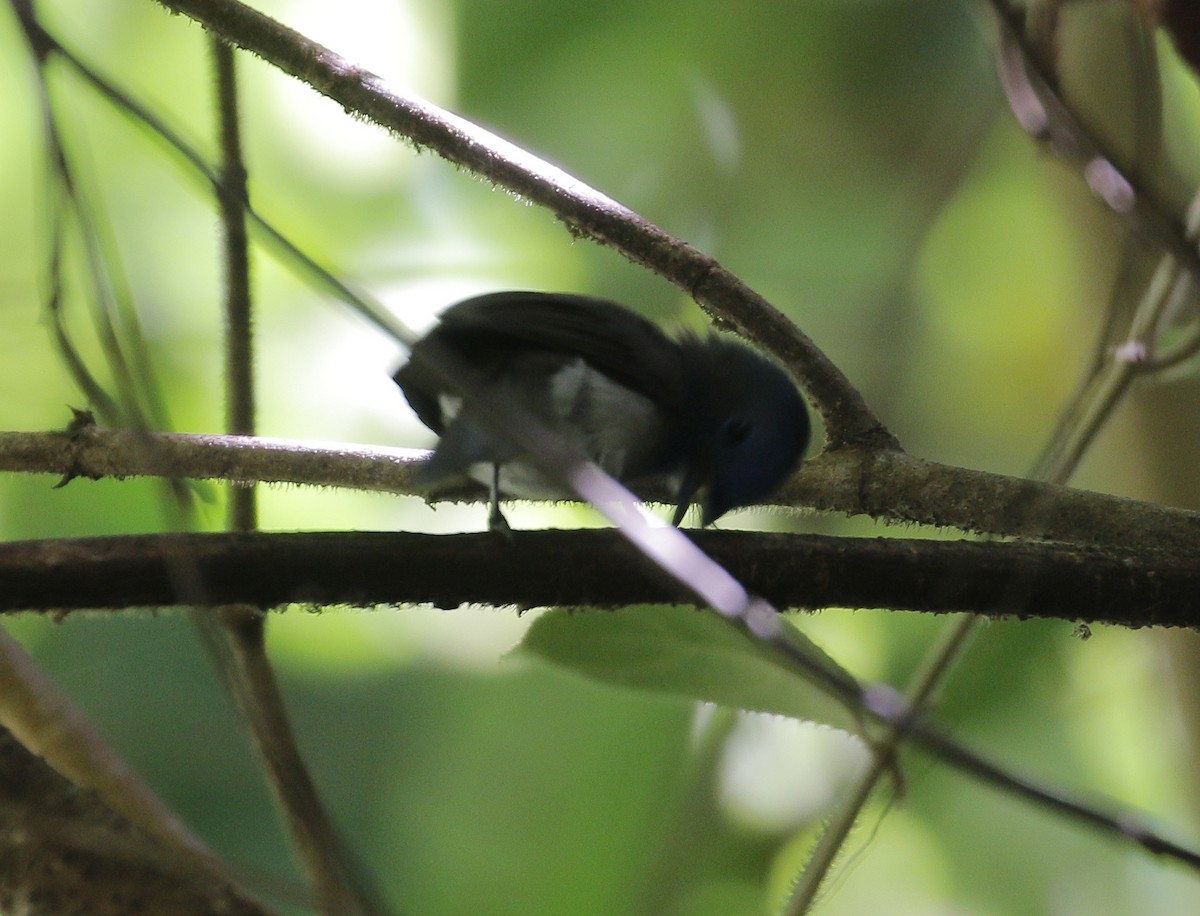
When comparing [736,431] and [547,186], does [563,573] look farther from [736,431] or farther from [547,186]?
[736,431]

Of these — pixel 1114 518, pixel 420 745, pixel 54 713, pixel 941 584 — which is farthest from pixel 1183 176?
pixel 54 713

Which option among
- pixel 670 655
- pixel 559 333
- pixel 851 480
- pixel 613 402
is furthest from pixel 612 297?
pixel 670 655

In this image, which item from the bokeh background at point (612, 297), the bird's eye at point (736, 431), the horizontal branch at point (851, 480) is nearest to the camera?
the horizontal branch at point (851, 480)

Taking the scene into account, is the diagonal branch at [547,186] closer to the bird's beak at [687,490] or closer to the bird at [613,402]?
the bird at [613,402]

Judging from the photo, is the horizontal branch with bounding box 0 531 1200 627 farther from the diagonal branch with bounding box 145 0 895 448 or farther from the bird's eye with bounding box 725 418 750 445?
the bird's eye with bounding box 725 418 750 445

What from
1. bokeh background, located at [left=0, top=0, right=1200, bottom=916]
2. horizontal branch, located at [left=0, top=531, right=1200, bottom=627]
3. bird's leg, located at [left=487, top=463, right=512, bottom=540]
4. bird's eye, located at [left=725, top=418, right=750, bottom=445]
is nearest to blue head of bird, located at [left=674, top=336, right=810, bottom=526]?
bird's eye, located at [left=725, top=418, right=750, bottom=445]

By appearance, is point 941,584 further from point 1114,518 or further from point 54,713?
point 54,713

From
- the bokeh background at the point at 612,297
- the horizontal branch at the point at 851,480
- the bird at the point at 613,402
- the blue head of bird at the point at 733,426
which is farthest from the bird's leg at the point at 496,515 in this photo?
the bokeh background at the point at 612,297
